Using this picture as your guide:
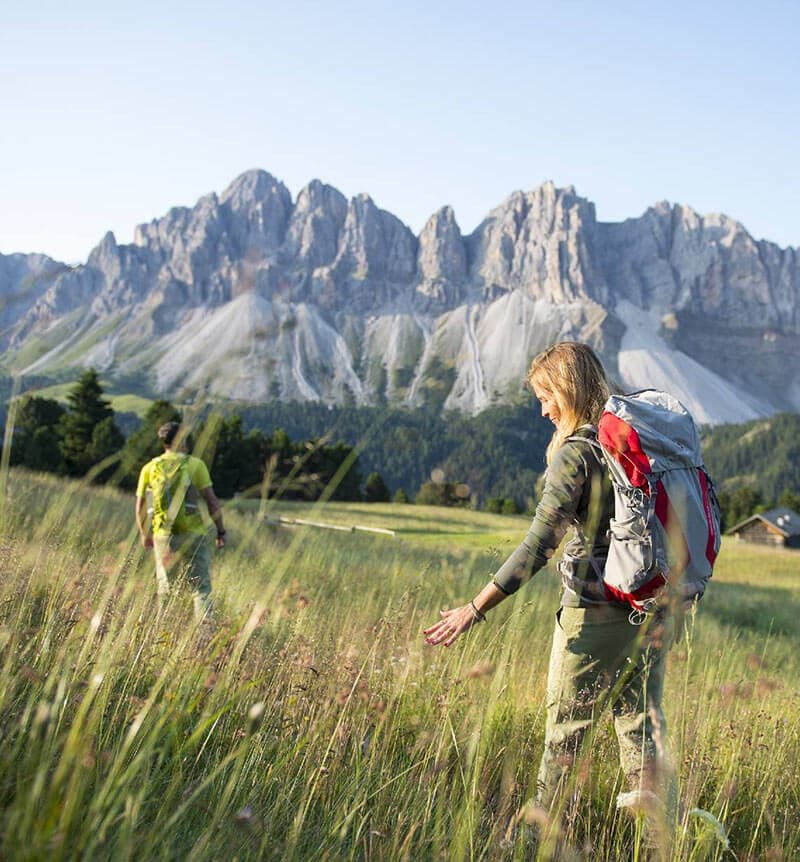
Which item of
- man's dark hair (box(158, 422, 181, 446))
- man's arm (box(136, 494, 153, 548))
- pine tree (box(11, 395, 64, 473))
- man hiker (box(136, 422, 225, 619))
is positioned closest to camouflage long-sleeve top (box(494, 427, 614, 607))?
man's arm (box(136, 494, 153, 548))

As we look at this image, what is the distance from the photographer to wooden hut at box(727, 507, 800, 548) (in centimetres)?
7406

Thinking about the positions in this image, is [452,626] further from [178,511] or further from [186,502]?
[186,502]

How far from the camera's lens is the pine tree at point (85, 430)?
44125 millimetres

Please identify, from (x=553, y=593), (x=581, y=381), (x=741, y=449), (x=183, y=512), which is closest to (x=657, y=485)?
(x=581, y=381)

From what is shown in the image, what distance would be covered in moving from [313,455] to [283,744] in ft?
3.97

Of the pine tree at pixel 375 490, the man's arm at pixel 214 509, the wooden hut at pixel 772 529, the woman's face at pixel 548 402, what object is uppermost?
the woman's face at pixel 548 402

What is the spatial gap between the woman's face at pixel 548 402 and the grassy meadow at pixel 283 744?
2.06 ft

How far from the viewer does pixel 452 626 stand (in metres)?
3.45

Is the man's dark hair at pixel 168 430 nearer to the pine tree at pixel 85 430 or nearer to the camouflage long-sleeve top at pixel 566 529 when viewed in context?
the camouflage long-sleeve top at pixel 566 529

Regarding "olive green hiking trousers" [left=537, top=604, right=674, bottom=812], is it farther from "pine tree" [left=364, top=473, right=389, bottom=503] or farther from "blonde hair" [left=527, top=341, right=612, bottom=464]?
"pine tree" [left=364, top=473, right=389, bottom=503]

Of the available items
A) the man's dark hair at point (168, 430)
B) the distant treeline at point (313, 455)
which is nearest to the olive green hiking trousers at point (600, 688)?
the distant treeline at point (313, 455)

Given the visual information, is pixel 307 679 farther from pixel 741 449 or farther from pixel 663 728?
pixel 741 449

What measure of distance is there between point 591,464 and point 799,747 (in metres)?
2.45

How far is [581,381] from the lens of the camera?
12.2 ft
